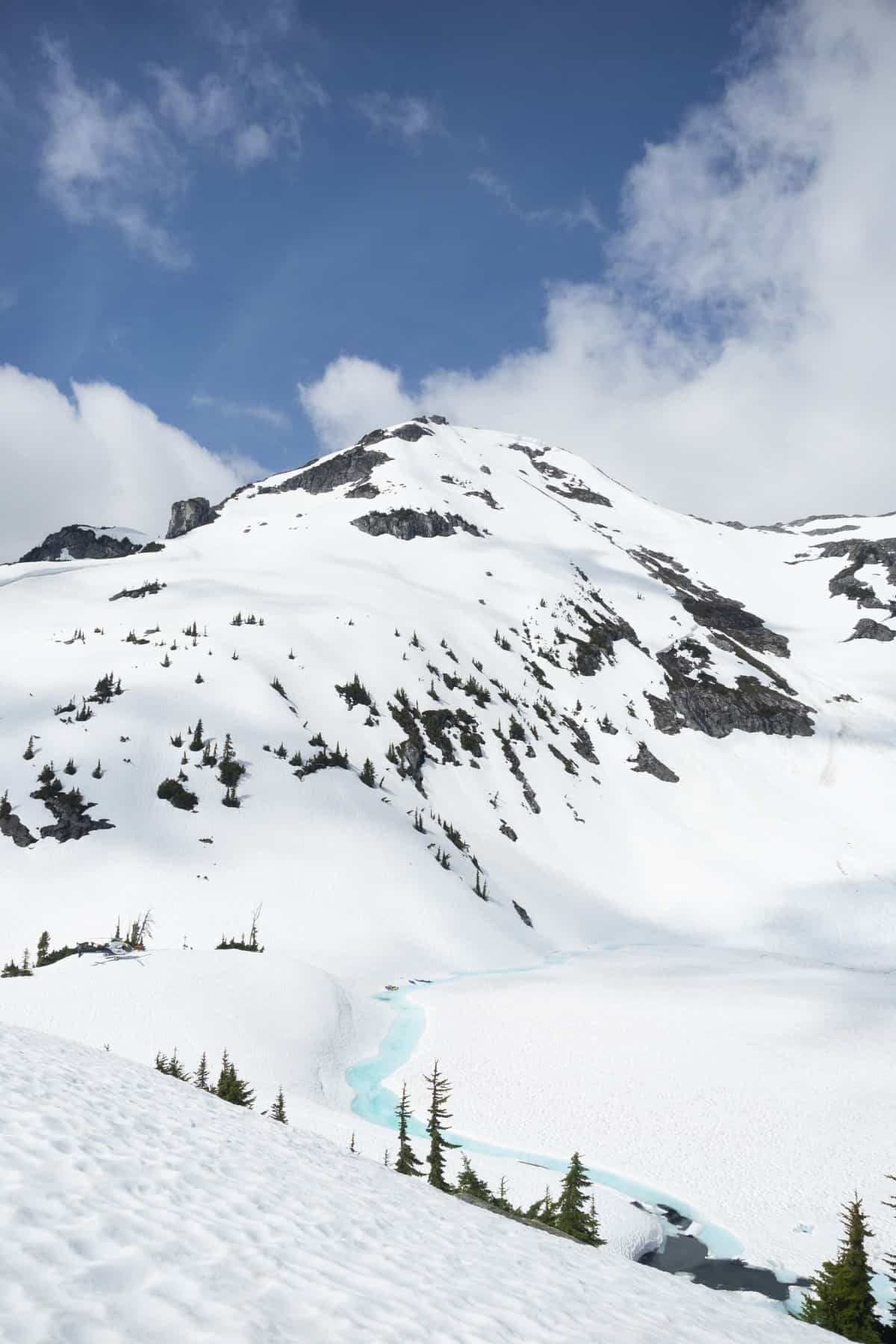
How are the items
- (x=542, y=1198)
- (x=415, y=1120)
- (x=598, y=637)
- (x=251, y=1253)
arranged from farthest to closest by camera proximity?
(x=598, y=637) < (x=415, y=1120) < (x=542, y=1198) < (x=251, y=1253)

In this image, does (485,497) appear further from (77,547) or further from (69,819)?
(69,819)

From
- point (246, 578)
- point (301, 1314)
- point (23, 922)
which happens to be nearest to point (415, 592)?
point (246, 578)

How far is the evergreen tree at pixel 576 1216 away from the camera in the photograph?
13664 millimetres

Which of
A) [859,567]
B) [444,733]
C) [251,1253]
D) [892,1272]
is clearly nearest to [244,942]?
[892,1272]

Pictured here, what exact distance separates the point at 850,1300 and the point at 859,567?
161m

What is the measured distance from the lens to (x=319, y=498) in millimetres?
131500

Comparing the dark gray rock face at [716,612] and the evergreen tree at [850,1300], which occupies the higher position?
the dark gray rock face at [716,612]

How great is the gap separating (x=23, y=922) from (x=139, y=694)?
20644mm

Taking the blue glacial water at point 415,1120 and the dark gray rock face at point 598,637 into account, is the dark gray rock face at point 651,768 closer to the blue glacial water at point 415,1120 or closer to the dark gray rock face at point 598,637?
the dark gray rock face at point 598,637

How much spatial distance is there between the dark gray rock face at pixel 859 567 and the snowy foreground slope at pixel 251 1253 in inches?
5889

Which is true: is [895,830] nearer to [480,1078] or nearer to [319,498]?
[480,1078]

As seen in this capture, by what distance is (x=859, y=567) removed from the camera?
5807 inches

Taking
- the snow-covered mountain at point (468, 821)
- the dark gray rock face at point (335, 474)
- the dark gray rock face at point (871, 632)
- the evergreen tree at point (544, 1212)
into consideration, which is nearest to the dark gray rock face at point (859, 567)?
the snow-covered mountain at point (468, 821)

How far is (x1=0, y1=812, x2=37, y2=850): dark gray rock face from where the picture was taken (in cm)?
4050
